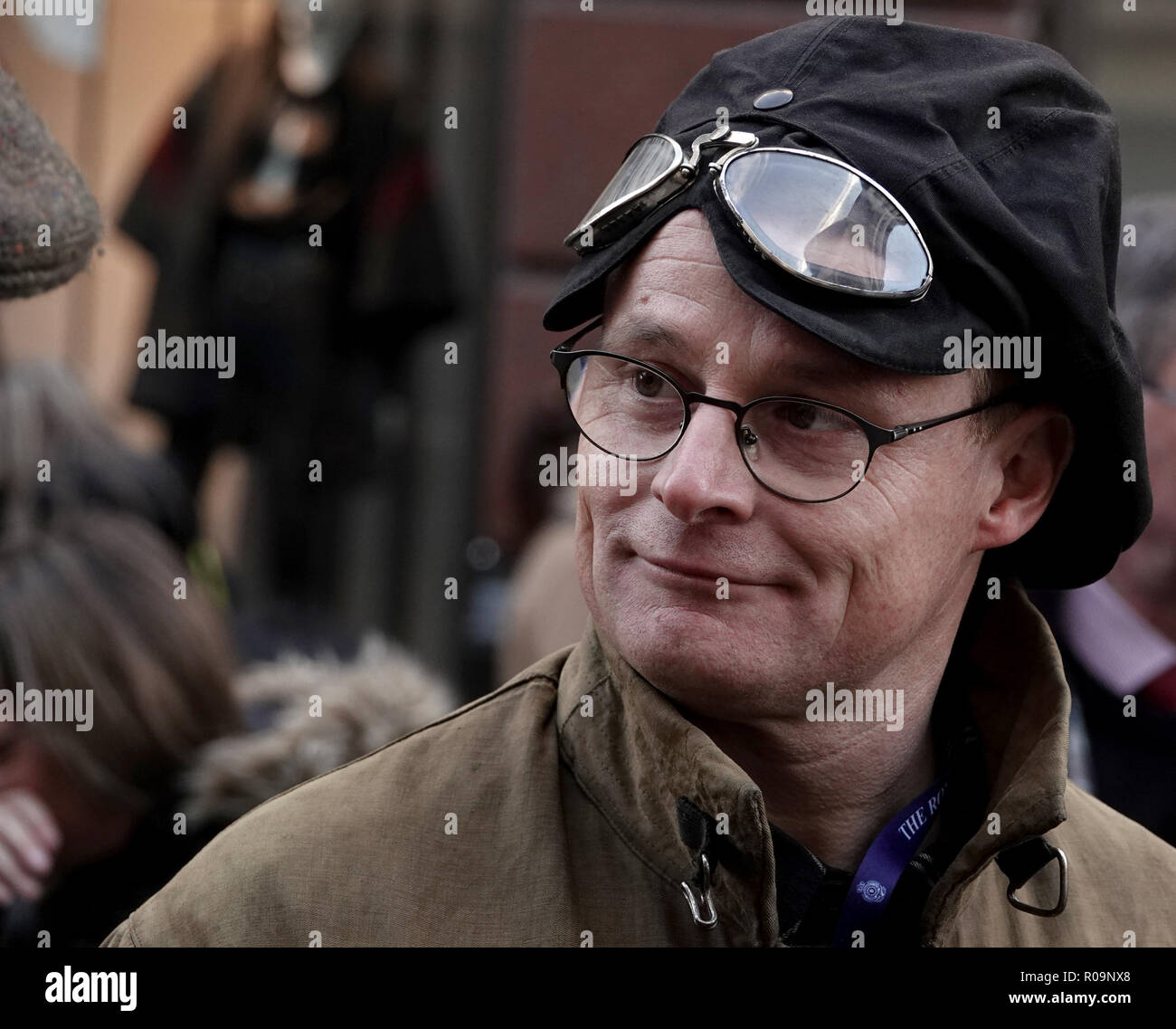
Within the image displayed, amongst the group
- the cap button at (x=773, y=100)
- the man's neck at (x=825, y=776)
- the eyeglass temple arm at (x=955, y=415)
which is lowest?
the man's neck at (x=825, y=776)

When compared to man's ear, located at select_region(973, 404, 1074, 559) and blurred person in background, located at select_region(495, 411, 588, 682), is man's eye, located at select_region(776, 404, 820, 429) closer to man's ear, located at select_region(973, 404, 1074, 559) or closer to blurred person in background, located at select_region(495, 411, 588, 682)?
man's ear, located at select_region(973, 404, 1074, 559)

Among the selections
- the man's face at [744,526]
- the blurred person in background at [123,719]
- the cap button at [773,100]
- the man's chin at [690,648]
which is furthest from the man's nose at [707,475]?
the blurred person in background at [123,719]

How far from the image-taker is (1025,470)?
2.29 m

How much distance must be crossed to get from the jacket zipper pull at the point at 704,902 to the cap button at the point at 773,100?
92 cm

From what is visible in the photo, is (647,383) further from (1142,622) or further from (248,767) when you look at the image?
(1142,622)

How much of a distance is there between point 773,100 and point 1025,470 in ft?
2.06

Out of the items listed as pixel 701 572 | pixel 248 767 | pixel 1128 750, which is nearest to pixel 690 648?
pixel 701 572

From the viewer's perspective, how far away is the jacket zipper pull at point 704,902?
197 centimetres

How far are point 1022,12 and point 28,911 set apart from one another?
429 centimetres

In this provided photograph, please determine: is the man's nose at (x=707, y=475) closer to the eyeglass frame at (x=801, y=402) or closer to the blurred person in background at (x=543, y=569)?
the eyeglass frame at (x=801, y=402)

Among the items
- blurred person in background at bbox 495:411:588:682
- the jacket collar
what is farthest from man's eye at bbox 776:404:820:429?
blurred person in background at bbox 495:411:588:682
